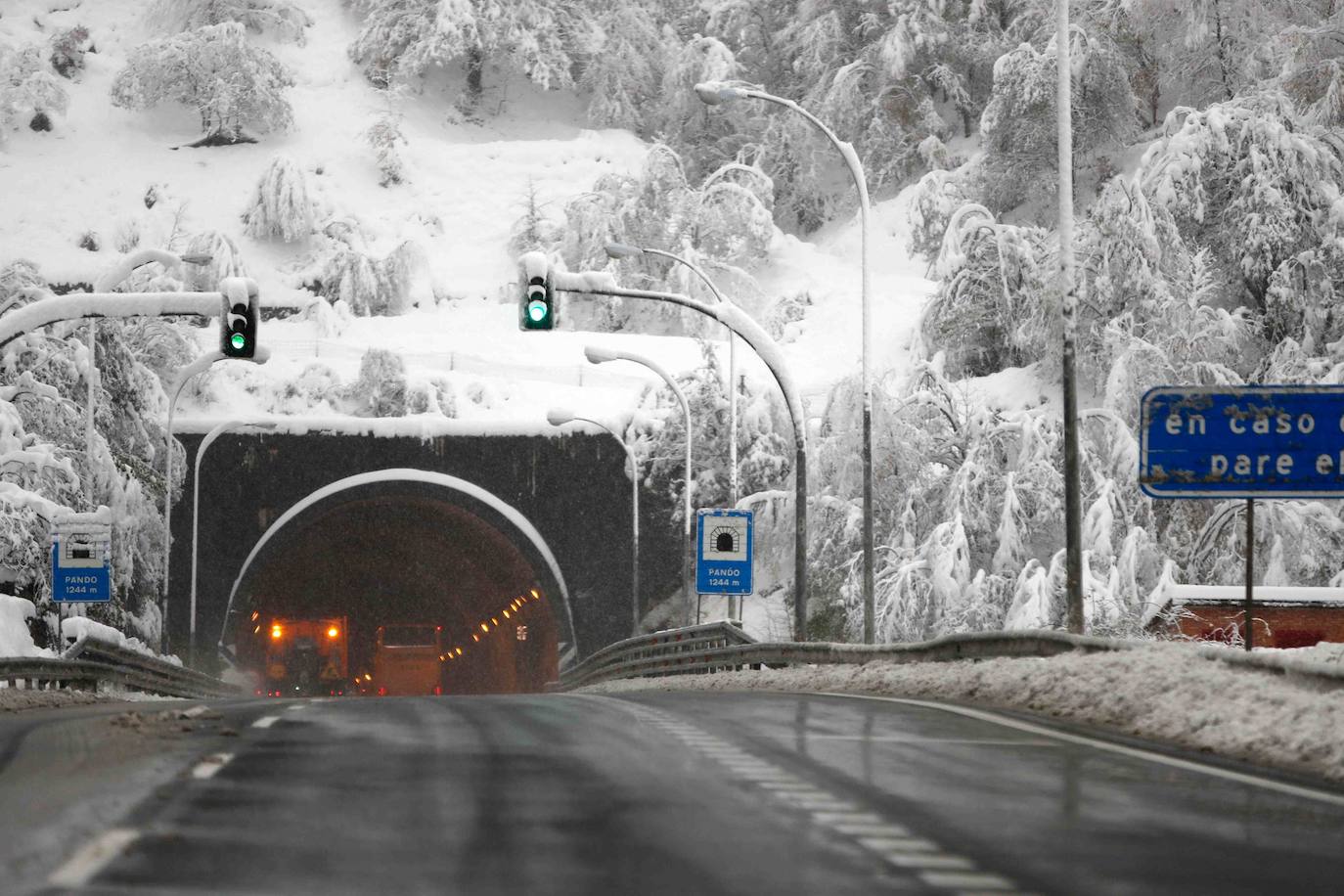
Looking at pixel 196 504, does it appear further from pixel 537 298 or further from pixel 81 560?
pixel 537 298

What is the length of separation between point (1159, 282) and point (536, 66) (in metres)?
78.9

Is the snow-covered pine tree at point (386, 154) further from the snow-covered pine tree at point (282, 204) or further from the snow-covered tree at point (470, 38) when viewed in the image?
the snow-covered tree at point (470, 38)

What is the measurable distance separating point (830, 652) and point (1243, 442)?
9928 millimetres

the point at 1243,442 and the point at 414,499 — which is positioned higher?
the point at 414,499

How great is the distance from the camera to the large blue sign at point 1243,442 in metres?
15.5

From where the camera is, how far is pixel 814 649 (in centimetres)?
2573

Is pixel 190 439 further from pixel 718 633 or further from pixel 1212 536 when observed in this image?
pixel 1212 536

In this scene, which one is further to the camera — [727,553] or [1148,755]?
[727,553]

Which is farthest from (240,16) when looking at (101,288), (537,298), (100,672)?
(537,298)

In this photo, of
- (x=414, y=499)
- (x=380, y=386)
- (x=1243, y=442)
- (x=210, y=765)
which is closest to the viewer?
(x=210, y=765)

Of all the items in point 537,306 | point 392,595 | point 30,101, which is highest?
point 30,101

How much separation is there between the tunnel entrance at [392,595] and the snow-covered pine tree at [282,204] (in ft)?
59.6

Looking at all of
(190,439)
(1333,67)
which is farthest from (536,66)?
(1333,67)

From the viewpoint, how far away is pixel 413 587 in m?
84.4
